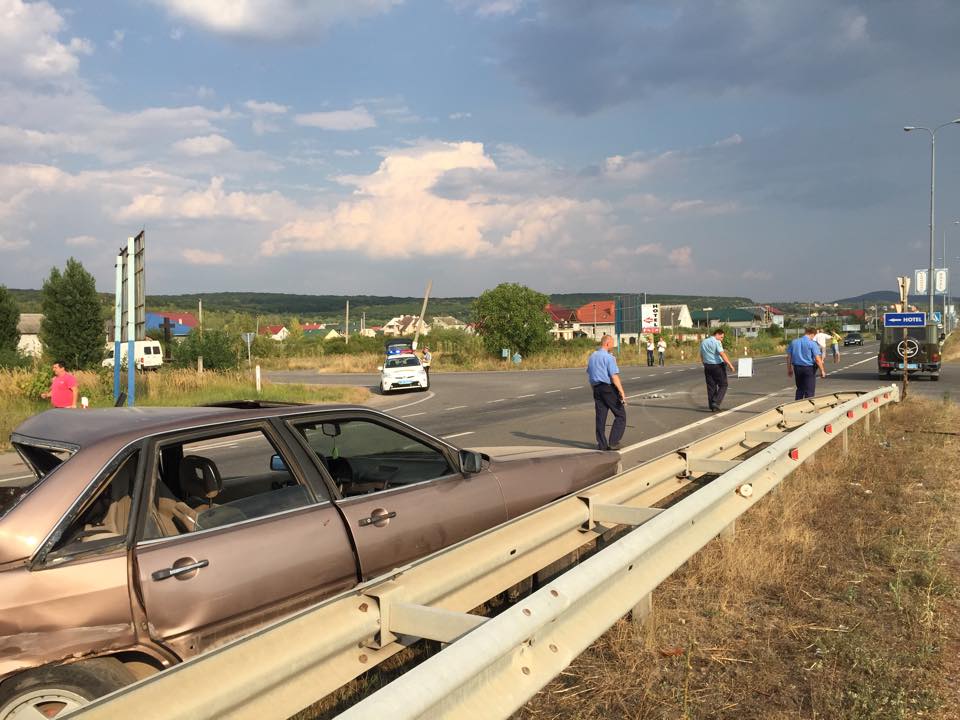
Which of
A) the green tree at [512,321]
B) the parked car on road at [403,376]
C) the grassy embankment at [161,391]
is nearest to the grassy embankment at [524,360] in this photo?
the green tree at [512,321]

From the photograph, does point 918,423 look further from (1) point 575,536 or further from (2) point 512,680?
(2) point 512,680

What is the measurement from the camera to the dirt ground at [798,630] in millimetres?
3344

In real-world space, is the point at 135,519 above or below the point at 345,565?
above

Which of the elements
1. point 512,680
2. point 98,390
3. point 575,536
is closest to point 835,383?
point 98,390

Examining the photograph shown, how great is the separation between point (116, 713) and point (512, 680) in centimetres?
117

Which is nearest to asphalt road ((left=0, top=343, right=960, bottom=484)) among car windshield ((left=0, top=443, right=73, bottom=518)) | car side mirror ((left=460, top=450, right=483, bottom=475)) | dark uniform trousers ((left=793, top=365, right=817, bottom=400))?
dark uniform trousers ((left=793, top=365, right=817, bottom=400))

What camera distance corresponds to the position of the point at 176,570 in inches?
122

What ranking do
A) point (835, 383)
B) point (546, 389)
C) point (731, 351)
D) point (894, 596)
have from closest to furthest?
point (894, 596) < point (835, 383) < point (546, 389) < point (731, 351)

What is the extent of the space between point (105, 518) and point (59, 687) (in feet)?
2.25

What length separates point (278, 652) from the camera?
2510mm

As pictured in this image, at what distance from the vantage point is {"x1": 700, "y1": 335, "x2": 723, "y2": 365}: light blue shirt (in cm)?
1561

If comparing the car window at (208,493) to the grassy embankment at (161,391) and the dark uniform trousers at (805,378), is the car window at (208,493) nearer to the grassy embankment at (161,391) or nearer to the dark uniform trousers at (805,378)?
the dark uniform trousers at (805,378)

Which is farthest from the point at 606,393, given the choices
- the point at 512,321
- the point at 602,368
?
the point at 512,321

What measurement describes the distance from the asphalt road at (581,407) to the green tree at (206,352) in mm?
5926
